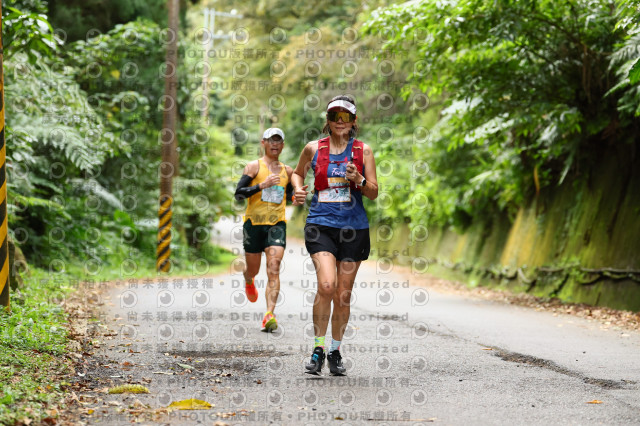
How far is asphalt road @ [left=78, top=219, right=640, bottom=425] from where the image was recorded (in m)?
4.77

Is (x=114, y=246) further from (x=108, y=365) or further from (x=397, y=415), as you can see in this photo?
(x=397, y=415)

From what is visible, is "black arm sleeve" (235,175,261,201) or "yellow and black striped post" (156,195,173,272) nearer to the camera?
"black arm sleeve" (235,175,261,201)

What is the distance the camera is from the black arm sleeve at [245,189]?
8.39m

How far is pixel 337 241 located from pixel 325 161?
63 cm

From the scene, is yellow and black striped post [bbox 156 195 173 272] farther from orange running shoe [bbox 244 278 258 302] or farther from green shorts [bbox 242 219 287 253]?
green shorts [bbox 242 219 287 253]

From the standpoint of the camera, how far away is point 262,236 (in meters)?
8.80

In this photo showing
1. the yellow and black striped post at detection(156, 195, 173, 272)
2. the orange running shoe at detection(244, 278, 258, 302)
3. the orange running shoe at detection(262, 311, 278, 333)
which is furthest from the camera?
the yellow and black striped post at detection(156, 195, 173, 272)

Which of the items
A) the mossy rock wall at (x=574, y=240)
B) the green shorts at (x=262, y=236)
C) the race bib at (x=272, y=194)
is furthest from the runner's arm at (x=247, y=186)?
the mossy rock wall at (x=574, y=240)

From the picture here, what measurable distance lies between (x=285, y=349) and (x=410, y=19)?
21.8ft

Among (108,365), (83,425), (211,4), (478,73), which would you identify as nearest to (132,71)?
(478,73)

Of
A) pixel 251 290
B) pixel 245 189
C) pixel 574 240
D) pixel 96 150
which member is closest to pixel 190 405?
pixel 245 189

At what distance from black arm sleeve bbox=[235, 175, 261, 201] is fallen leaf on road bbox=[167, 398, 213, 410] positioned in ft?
12.0

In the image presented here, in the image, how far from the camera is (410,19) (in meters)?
12.0

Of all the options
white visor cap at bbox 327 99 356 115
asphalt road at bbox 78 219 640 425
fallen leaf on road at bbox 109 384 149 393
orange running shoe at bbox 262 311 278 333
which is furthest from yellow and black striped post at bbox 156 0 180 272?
fallen leaf on road at bbox 109 384 149 393
